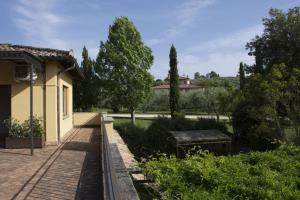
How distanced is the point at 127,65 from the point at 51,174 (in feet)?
85.1

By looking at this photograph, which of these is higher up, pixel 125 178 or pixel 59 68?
pixel 59 68

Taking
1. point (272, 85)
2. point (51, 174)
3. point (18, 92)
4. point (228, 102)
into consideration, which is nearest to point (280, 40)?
point (272, 85)

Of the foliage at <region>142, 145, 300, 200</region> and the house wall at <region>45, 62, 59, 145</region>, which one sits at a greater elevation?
the house wall at <region>45, 62, 59, 145</region>

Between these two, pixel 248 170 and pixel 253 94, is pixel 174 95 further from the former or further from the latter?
pixel 248 170

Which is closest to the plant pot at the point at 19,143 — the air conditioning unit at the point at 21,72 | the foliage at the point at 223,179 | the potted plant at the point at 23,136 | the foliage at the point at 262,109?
the potted plant at the point at 23,136

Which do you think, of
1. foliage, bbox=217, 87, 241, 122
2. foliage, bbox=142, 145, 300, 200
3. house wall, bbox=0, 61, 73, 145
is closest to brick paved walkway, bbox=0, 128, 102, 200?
house wall, bbox=0, 61, 73, 145

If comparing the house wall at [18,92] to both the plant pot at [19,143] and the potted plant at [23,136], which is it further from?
the plant pot at [19,143]

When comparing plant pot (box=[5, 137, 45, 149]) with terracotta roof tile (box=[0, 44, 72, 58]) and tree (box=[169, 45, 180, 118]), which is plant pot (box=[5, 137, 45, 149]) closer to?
terracotta roof tile (box=[0, 44, 72, 58])

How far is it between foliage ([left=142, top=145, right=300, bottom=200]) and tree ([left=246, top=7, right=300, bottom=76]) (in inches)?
481

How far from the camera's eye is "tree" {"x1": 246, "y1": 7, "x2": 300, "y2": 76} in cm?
1864

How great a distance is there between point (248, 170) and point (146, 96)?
27.4 metres

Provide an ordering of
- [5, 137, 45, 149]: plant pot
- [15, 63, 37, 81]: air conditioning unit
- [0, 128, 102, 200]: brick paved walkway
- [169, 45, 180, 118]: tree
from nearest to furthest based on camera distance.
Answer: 1. [0, 128, 102, 200]: brick paved walkway
2. [5, 137, 45, 149]: plant pot
3. [15, 63, 37, 81]: air conditioning unit
4. [169, 45, 180, 118]: tree

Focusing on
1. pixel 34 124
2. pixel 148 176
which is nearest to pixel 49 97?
pixel 34 124

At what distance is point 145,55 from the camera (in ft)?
114
